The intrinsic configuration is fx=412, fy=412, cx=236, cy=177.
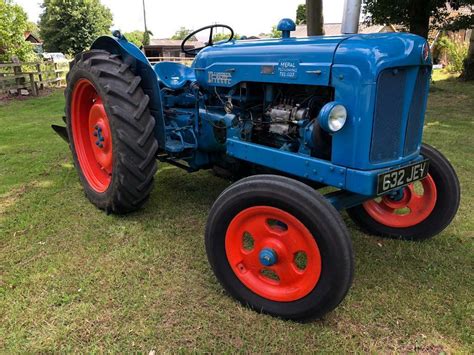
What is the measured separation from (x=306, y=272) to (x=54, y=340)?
4.37 ft

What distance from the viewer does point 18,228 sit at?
3.27m

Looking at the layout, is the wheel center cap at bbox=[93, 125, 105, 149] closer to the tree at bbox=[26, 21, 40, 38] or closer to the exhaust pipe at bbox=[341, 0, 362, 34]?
the exhaust pipe at bbox=[341, 0, 362, 34]

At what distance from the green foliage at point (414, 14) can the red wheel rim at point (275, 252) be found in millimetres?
9515

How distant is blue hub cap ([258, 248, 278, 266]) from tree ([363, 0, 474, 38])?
31.4 ft

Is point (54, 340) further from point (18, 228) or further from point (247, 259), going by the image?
point (18, 228)

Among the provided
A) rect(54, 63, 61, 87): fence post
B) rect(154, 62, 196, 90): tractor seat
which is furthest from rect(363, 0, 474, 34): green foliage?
rect(54, 63, 61, 87): fence post

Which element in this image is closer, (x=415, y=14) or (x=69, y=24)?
(x=415, y=14)

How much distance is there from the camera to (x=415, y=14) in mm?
10117

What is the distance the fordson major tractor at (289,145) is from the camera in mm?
2119

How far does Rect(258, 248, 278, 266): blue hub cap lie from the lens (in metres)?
2.24

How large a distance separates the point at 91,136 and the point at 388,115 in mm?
2676

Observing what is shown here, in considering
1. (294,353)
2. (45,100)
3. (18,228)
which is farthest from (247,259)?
(45,100)

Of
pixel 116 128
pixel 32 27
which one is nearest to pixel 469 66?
pixel 116 128

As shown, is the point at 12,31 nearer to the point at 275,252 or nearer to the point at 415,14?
the point at 415,14
